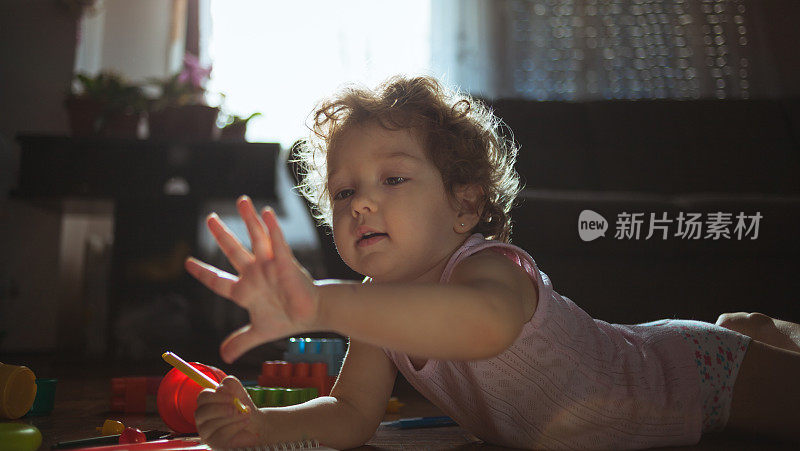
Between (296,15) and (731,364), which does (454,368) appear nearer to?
(731,364)

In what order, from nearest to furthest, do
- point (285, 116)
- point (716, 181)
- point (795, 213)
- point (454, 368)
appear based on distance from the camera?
point (454, 368)
point (795, 213)
point (716, 181)
point (285, 116)

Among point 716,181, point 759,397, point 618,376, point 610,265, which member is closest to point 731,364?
point 759,397

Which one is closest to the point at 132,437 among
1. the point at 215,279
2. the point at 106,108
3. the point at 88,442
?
the point at 88,442

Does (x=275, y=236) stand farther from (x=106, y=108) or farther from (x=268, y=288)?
(x=106, y=108)

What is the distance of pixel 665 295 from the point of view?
1515mm

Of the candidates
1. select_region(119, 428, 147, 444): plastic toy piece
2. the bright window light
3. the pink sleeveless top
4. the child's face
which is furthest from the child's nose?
the bright window light

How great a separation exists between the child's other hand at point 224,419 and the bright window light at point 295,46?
94.6 inches

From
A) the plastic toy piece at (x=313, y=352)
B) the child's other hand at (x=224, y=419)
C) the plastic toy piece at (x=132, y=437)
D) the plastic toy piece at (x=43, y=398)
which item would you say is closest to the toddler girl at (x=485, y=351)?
the child's other hand at (x=224, y=419)

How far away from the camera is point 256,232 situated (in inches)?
19.5

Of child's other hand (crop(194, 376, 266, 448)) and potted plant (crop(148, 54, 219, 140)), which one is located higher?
potted plant (crop(148, 54, 219, 140))

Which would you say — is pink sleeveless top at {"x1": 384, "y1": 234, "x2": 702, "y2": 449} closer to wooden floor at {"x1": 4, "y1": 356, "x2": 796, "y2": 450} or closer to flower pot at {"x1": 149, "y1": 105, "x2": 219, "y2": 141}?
wooden floor at {"x1": 4, "y1": 356, "x2": 796, "y2": 450}

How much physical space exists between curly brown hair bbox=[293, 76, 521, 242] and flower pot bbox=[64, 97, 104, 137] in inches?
67.4

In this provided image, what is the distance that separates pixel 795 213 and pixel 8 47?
269 centimetres

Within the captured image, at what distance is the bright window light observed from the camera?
3004 mm
